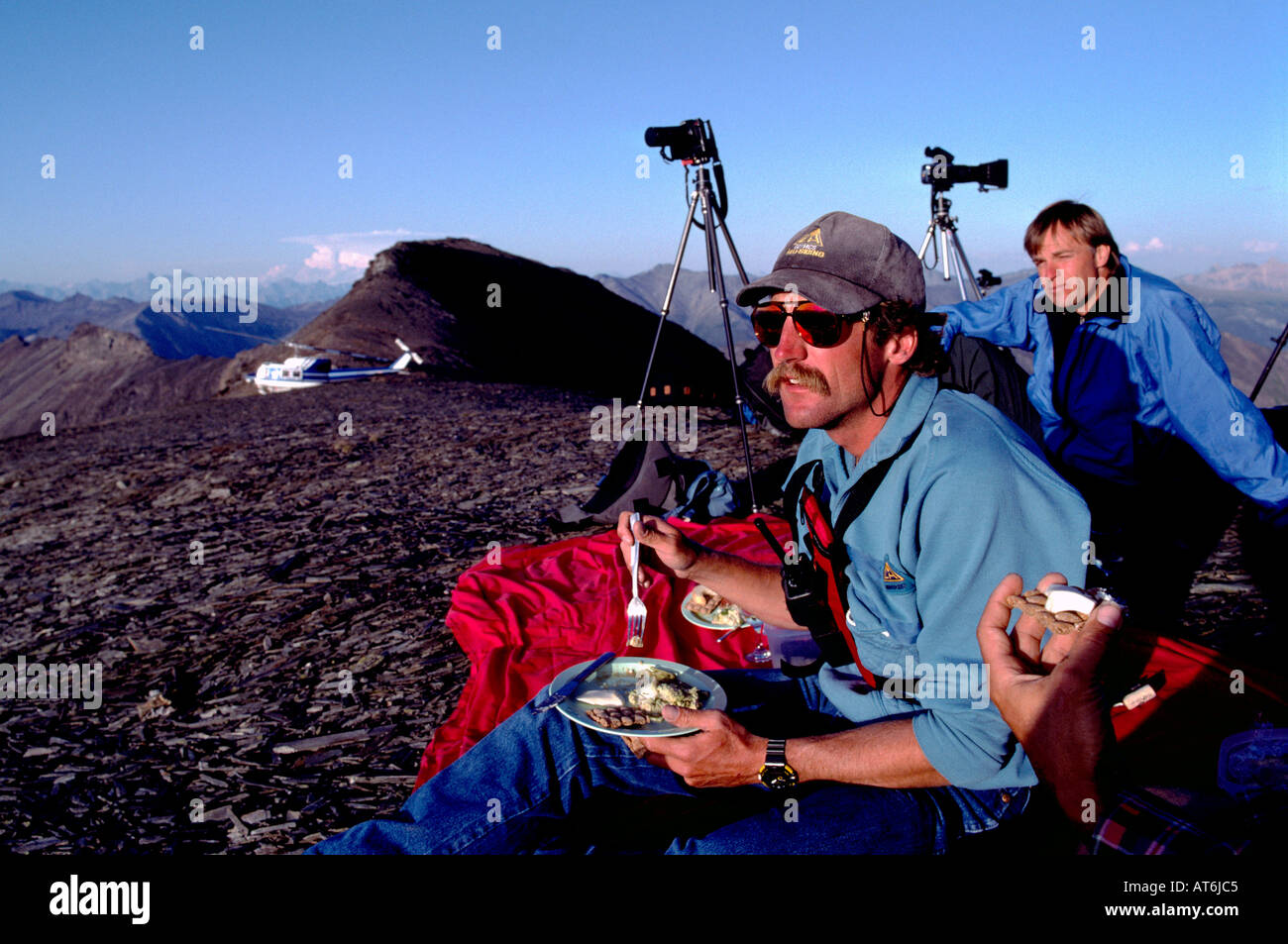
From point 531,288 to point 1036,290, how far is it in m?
40.0

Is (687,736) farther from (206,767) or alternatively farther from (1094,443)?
(1094,443)

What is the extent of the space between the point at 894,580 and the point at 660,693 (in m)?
0.95

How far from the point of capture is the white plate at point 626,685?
2430 millimetres

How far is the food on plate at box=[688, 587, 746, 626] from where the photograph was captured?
13.9ft

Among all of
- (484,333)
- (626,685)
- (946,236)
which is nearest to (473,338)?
(484,333)

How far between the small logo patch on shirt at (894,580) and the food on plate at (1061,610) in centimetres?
50

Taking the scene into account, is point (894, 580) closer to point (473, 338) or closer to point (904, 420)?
point (904, 420)

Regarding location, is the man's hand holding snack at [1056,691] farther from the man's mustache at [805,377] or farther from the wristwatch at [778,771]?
the man's mustache at [805,377]

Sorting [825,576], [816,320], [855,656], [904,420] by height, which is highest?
[816,320]

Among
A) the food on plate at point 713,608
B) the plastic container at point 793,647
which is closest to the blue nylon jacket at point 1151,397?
the food on plate at point 713,608

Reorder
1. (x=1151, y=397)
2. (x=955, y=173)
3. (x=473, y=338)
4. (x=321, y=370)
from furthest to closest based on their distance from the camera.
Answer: (x=473, y=338) < (x=321, y=370) < (x=955, y=173) < (x=1151, y=397)

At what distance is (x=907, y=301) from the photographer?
101 inches

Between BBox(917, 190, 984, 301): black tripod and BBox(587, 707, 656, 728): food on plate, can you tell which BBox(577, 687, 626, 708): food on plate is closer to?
BBox(587, 707, 656, 728): food on plate

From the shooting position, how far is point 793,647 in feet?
9.92
